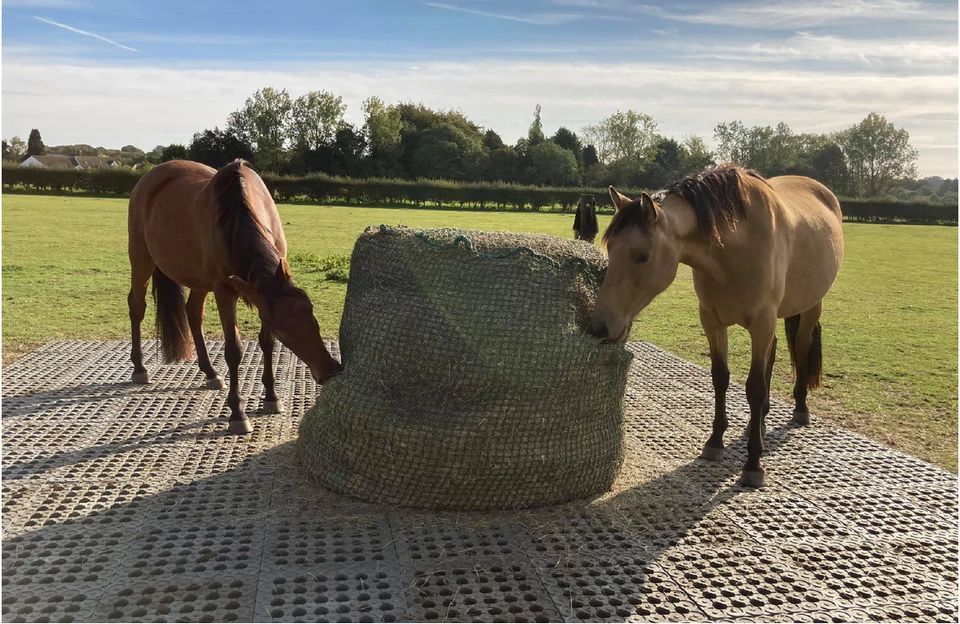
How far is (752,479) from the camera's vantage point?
4160 millimetres

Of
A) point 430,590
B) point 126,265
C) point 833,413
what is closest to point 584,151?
point 126,265

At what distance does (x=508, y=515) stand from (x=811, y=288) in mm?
2878

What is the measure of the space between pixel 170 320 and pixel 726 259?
15.2 feet

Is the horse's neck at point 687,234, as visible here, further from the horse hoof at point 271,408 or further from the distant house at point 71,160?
the distant house at point 71,160

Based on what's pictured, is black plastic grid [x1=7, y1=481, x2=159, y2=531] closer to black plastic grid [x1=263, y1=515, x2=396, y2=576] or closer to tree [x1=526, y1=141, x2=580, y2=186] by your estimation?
black plastic grid [x1=263, y1=515, x2=396, y2=576]

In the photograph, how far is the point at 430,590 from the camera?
287 cm

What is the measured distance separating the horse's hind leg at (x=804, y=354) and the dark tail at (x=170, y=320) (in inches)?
204

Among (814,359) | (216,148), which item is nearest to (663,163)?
(216,148)

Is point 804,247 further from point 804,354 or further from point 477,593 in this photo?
point 477,593

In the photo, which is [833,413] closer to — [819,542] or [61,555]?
[819,542]

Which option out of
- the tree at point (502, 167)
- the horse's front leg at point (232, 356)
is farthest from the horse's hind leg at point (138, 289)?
the tree at point (502, 167)

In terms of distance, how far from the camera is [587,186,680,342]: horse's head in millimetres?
3707

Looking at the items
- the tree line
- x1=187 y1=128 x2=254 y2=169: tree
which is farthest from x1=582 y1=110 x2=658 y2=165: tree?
x1=187 y1=128 x2=254 y2=169: tree

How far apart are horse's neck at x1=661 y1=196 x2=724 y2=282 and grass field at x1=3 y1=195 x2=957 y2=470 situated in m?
2.26
